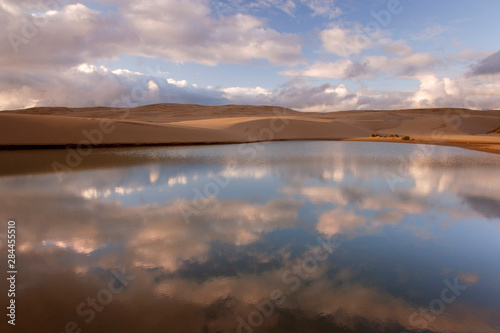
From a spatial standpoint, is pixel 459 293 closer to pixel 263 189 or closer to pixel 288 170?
pixel 263 189

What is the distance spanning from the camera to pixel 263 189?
820 centimetres

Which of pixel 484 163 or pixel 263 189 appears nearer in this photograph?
pixel 263 189

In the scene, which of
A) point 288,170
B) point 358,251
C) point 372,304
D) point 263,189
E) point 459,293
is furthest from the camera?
point 288,170

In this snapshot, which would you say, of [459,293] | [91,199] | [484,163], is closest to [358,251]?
[459,293]

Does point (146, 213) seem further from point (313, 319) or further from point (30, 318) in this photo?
point (313, 319)

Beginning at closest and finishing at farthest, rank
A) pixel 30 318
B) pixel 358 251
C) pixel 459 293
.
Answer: pixel 30 318 → pixel 459 293 → pixel 358 251

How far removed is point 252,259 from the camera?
13.0 ft

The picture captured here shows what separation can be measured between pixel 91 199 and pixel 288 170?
23.3 feet

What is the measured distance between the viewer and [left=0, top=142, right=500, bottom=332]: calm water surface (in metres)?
2.85

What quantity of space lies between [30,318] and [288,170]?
957 centimetres

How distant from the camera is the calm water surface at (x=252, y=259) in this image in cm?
285

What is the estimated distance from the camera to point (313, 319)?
2797mm

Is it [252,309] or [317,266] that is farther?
[317,266]

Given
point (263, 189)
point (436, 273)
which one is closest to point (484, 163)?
point (263, 189)
